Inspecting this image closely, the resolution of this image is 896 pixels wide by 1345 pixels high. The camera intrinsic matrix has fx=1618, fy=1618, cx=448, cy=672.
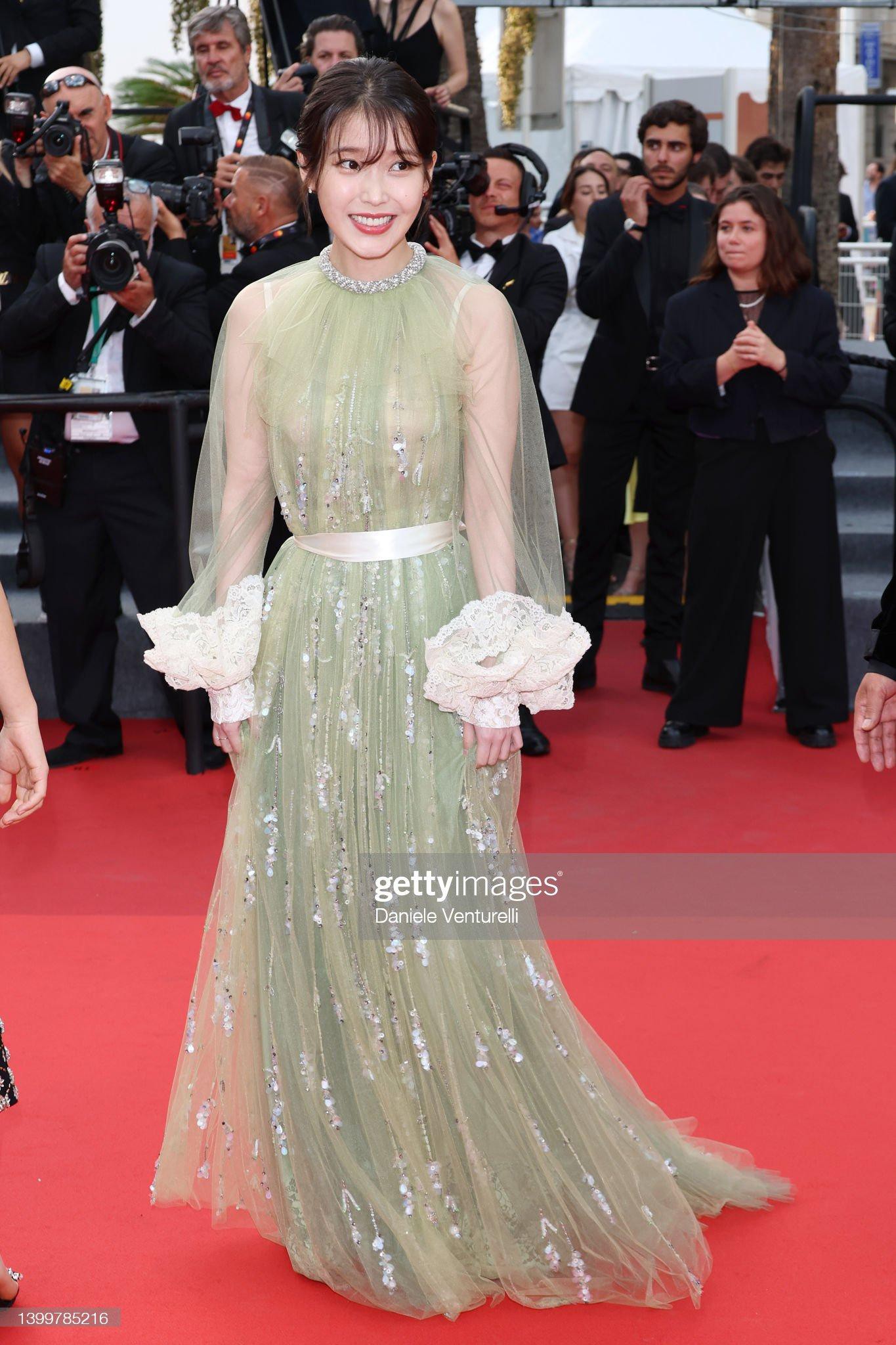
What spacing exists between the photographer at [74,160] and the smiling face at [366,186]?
3.63 meters

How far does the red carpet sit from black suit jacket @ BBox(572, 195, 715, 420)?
142 cm

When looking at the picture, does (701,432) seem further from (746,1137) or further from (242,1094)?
(242,1094)

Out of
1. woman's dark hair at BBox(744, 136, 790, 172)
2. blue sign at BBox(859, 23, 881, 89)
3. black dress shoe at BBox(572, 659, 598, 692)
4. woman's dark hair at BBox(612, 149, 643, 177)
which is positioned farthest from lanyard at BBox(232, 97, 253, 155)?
blue sign at BBox(859, 23, 881, 89)

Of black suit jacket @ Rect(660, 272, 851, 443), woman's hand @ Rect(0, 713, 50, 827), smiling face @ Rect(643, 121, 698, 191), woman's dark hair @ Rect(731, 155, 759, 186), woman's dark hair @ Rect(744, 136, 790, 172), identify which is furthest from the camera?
woman's dark hair @ Rect(744, 136, 790, 172)

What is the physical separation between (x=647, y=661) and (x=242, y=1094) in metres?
4.11

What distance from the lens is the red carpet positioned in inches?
99.8

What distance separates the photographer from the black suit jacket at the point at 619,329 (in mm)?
6273

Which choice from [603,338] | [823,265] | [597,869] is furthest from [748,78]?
A: [597,869]

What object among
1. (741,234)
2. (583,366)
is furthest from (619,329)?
(741,234)

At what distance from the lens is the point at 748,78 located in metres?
12.9

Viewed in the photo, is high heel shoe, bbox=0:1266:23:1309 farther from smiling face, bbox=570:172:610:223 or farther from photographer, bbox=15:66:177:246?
smiling face, bbox=570:172:610:223

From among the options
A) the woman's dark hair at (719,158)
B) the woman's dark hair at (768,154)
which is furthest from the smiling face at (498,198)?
the woman's dark hair at (768,154)

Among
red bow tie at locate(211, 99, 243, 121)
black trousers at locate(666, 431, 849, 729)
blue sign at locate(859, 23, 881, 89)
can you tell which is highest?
blue sign at locate(859, 23, 881, 89)

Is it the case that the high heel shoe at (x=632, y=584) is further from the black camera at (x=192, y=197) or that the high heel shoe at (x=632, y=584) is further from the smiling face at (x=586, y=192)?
the black camera at (x=192, y=197)
